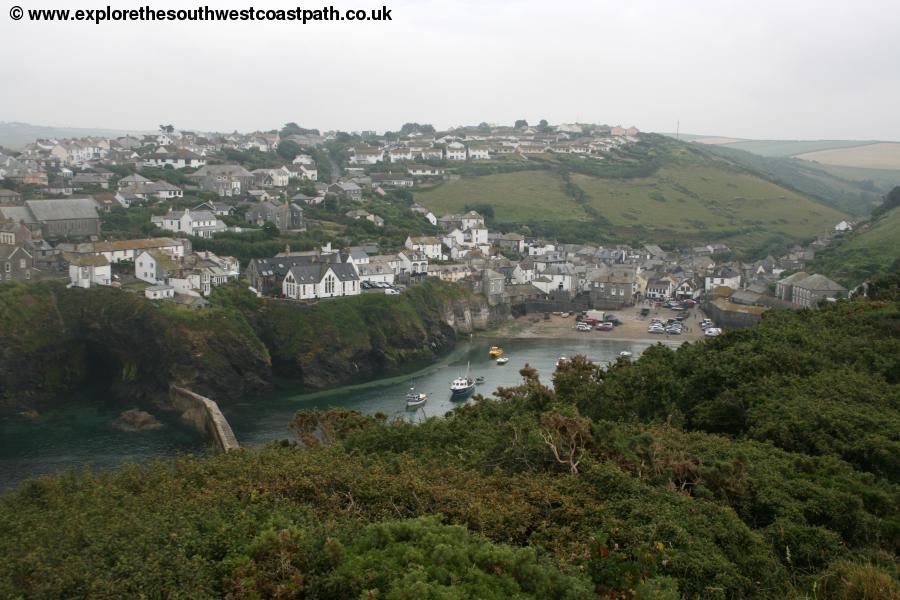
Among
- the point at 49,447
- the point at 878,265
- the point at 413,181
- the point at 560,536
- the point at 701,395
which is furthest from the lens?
the point at 413,181

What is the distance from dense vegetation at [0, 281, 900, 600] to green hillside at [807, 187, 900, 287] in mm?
37507

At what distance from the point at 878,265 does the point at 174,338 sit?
44.7m

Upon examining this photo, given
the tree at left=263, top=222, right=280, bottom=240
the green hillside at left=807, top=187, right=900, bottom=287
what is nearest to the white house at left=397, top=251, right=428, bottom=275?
the tree at left=263, top=222, right=280, bottom=240

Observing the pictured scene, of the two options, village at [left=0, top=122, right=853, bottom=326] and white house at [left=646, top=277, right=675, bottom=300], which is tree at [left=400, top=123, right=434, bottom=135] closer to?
village at [left=0, top=122, right=853, bottom=326]

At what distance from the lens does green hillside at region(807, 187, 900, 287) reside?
53.6m

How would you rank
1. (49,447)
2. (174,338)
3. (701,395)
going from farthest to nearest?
(174,338)
(49,447)
(701,395)

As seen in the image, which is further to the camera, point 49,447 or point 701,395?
point 49,447

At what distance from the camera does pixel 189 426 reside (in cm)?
3403

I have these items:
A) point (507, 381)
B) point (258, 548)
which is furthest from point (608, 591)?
point (507, 381)

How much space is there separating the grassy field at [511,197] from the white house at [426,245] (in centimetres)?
1543

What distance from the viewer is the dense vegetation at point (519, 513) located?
9844 millimetres

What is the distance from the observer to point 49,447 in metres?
30.5

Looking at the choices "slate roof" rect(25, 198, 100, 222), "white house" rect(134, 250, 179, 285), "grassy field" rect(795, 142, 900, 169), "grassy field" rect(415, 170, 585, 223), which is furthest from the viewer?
"grassy field" rect(795, 142, 900, 169)

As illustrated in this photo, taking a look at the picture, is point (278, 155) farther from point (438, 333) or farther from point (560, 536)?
point (560, 536)
